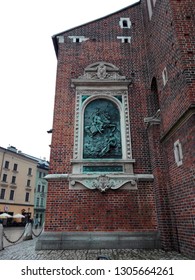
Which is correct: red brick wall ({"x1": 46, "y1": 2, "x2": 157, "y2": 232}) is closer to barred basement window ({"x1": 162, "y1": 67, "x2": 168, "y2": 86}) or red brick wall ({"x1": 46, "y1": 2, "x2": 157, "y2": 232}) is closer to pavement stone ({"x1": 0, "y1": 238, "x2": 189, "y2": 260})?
pavement stone ({"x1": 0, "y1": 238, "x2": 189, "y2": 260})

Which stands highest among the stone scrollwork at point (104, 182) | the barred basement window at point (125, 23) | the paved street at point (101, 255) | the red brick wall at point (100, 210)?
the barred basement window at point (125, 23)

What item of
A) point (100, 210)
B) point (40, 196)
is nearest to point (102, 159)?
point (100, 210)

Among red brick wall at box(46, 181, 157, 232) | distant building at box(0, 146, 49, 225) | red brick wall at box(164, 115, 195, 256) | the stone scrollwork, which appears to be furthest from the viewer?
distant building at box(0, 146, 49, 225)

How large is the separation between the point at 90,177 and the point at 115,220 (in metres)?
1.86

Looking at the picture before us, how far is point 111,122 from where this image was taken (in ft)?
30.1

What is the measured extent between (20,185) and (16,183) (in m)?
0.89

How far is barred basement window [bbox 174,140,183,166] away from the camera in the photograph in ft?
21.8

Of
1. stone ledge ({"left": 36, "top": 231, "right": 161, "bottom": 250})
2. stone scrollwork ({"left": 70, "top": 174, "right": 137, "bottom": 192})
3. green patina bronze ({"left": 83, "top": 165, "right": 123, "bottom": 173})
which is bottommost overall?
stone ledge ({"left": 36, "top": 231, "right": 161, "bottom": 250})

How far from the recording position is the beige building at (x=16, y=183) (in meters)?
32.0

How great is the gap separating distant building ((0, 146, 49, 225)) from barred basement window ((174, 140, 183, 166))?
2794cm

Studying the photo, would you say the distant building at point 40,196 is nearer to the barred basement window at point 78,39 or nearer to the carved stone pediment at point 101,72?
the barred basement window at point 78,39

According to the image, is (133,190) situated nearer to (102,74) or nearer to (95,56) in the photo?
(102,74)

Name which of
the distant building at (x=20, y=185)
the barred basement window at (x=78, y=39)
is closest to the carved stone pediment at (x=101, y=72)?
the barred basement window at (x=78, y=39)

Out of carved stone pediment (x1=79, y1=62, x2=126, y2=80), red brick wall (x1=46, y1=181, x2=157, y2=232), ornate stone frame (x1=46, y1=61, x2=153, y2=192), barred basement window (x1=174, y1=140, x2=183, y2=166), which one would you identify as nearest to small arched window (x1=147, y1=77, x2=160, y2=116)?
Result: ornate stone frame (x1=46, y1=61, x2=153, y2=192)
